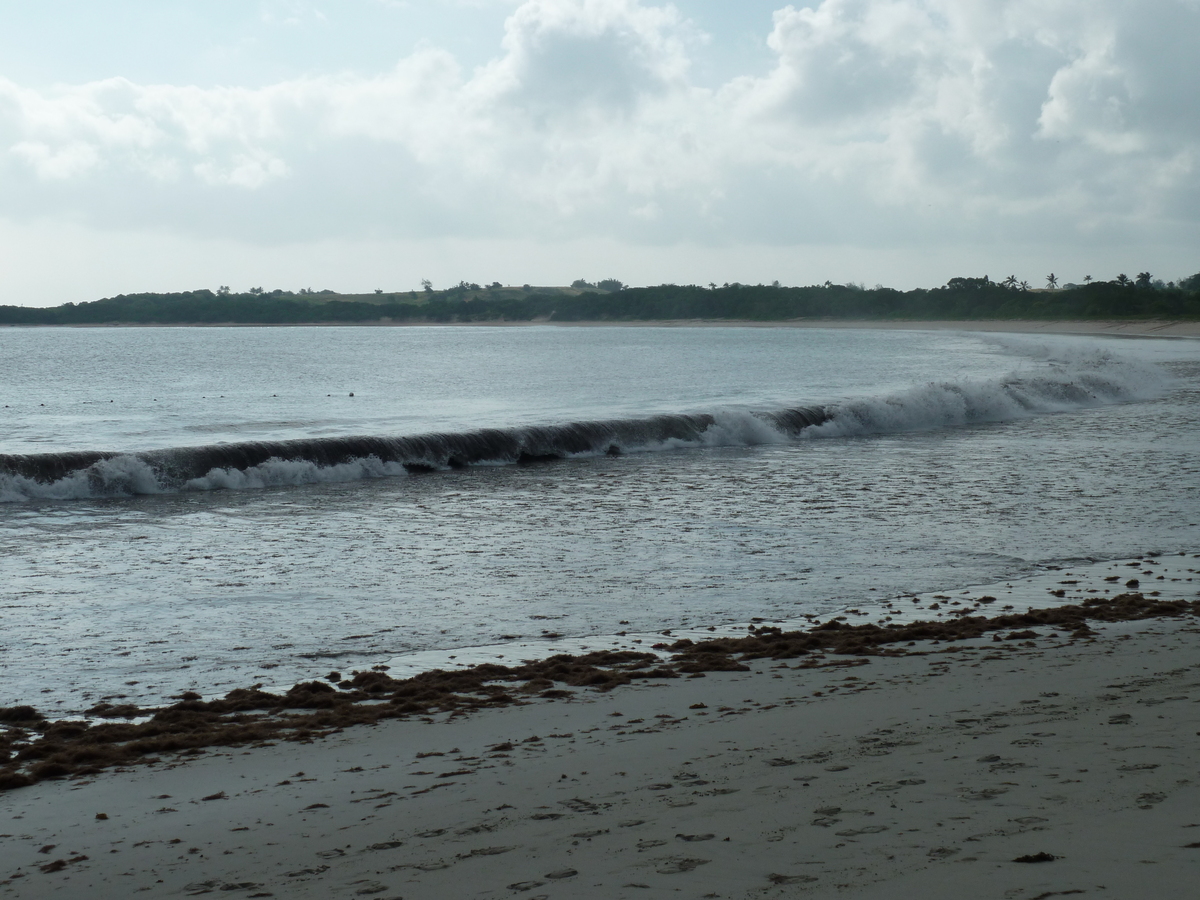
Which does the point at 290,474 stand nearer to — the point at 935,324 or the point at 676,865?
the point at 676,865

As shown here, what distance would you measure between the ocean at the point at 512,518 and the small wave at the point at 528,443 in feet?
0.20

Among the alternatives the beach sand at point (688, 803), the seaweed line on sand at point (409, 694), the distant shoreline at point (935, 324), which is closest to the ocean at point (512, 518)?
the seaweed line on sand at point (409, 694)

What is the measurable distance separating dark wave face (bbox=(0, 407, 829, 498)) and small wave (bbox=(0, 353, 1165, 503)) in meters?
0.02

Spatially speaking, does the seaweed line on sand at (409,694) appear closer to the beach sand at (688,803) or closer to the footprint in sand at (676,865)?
the beach sand at (688,803)

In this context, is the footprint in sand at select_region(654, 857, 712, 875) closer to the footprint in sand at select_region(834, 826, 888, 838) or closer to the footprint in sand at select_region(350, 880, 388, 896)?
the footprint in sand at select_region(834, 826, 888, 838)

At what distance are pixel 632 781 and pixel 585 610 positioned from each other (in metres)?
4.32

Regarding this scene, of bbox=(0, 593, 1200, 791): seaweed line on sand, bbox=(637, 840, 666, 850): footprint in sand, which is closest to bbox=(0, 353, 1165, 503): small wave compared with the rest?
bbox=(0, 593, 1200, 791): seaweed line on sand

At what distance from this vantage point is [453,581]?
10.3m

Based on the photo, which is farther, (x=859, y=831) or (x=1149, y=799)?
(x=1149, y=799)

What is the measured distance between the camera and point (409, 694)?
6.55 m

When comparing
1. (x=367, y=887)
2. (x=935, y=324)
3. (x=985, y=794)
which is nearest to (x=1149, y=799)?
(x=985, y=794)

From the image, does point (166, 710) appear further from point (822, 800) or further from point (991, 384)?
point (991, 384)

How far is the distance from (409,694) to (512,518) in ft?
26.0

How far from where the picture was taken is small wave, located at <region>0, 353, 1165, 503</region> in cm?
1794
